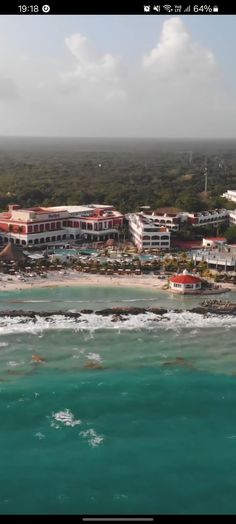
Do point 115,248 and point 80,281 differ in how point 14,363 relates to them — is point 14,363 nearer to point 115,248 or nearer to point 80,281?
point 80,281

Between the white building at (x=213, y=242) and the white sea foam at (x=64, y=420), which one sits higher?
the white building at (x=213, y=242)

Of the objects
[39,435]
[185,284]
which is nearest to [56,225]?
[185,284]

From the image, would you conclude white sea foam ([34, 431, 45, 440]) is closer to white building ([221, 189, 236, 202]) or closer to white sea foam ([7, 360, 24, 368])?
white sea foam ([7, 360, 24, 368])

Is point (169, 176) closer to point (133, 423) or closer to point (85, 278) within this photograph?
point (85, 278)
